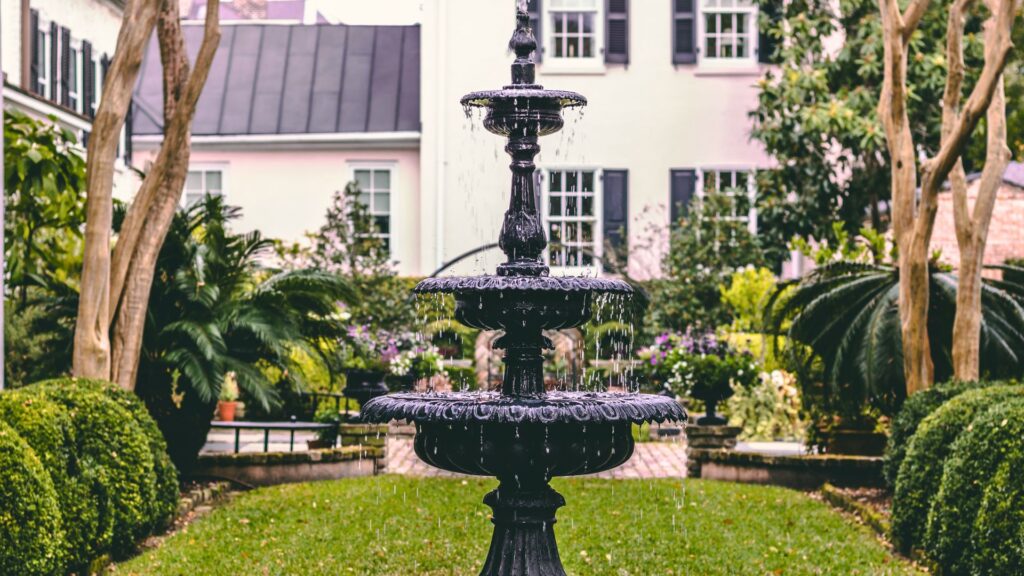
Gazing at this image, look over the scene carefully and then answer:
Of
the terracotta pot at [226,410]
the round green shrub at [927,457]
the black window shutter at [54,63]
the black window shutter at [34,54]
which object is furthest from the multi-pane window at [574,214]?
the round green shrub at [927,457]

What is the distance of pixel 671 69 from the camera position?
21766 millimetres

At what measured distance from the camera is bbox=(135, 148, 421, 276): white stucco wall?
2261 cm

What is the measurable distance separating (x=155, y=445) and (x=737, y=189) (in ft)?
39.8

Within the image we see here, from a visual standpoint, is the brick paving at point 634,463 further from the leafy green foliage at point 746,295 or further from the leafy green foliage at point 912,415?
the leafy green foliage at point 912,415

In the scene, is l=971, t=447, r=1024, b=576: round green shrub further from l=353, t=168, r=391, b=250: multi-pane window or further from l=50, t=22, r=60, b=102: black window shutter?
l=353, t=168, r=391, b=250: multi-pane window

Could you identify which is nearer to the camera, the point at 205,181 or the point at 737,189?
the point at 737,189

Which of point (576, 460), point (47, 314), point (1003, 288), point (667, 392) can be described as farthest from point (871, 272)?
point (47, 314)

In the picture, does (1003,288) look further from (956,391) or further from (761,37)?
(761,37)

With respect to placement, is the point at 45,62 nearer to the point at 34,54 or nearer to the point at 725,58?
the point at 34,54

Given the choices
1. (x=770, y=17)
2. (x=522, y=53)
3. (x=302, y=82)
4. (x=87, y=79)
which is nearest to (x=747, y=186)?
(x=770, y=17)

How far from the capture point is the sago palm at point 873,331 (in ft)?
34.2

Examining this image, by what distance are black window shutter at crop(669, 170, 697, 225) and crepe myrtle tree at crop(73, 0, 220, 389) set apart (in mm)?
11654

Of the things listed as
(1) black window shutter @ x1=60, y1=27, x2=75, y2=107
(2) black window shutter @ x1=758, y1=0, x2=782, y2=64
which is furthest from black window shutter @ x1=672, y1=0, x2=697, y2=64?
(1) black window shutter @ x1=60, y1=27, x2=75, y2=107

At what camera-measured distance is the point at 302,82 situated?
925 inches
